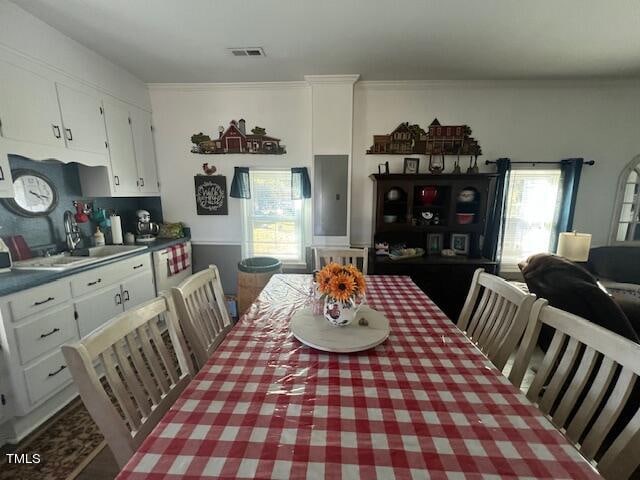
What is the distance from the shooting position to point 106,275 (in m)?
2.14

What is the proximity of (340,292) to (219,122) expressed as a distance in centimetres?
Result: 277

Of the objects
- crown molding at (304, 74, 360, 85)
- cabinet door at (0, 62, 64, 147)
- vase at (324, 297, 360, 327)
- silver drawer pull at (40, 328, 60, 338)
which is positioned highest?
crown molding at (304, 74, 360, 85)

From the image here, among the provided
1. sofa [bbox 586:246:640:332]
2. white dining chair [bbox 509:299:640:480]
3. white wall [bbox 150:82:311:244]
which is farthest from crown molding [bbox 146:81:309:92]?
sofa [bbox 586:246:640:332]

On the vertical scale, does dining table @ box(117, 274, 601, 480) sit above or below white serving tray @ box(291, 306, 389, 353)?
below

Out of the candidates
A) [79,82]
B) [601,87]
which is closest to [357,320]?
[79,82]

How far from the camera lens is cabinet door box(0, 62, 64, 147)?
170 centimetres

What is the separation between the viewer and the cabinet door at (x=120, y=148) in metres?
2.51

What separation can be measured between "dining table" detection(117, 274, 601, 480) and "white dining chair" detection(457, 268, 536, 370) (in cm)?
22

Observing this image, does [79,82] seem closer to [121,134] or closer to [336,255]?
[121,134]

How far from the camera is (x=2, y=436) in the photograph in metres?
1.56

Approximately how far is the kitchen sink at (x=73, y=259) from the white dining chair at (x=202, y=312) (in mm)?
1137

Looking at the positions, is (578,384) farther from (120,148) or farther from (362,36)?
(120,148)

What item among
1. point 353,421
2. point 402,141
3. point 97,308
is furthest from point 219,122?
point 353,421

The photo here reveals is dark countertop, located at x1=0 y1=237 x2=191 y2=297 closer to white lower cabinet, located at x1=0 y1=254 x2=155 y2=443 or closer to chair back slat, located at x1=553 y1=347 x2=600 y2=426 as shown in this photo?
white lower cabinet, located at x1=0 y1=254 x2=155 y2=443
